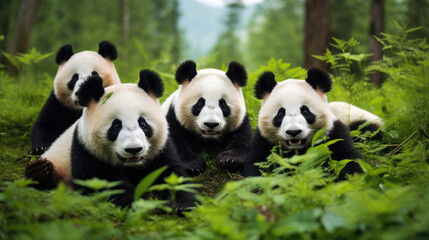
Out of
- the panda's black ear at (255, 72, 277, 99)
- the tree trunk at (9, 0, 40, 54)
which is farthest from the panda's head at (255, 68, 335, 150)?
the tree trunk at (9, 0, 40, 54)

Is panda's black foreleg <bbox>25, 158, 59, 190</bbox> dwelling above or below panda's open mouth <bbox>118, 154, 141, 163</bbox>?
below

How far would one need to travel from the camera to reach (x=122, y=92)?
11.3 ft

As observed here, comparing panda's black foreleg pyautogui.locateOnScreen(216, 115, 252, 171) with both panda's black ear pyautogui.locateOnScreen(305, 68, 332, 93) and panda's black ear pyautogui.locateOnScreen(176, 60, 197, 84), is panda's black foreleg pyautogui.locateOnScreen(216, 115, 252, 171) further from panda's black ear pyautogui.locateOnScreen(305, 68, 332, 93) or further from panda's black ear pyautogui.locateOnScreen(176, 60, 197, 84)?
panda's black ear pyautogui.locateOnScreen(305, 68, 332, 93)

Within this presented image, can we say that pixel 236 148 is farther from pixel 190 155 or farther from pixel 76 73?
pixel 76 73

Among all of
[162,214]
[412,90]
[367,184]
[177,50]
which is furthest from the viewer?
[177,50]

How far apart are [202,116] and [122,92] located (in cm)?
117

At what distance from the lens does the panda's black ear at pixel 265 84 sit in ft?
13.8

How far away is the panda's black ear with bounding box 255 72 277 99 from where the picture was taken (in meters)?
4.20

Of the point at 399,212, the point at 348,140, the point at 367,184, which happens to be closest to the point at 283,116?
the point at 348,140

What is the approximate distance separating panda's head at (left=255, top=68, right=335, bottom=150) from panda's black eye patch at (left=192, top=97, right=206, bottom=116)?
761mm

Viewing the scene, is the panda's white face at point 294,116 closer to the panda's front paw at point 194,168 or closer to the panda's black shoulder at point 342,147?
the panda's black shoulder at point 342,147

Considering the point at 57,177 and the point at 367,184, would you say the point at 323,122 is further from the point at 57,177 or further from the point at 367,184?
the point at 57,177

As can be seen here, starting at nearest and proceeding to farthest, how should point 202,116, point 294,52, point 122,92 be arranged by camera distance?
point 122,92
point 202,116
point 294,52

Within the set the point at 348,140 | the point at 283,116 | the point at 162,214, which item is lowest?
the point at 162,214
